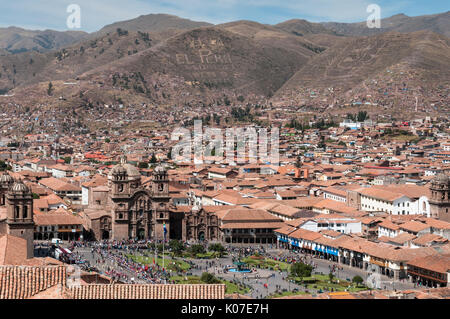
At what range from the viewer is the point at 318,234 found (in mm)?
78188

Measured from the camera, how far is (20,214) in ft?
194

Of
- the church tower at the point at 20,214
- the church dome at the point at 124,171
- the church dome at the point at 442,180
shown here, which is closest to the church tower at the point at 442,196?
the church dome at the point at 442,180

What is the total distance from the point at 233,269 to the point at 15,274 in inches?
1614

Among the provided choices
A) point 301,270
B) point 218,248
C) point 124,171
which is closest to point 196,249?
point 218,248

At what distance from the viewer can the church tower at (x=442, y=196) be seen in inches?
3226

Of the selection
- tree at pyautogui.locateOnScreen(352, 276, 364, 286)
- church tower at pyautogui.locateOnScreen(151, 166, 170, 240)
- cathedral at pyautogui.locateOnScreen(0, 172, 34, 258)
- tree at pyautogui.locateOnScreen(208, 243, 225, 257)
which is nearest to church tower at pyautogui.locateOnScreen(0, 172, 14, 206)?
cathedral at pyautogui.locateOnScreen(0, 172, 34, 258)

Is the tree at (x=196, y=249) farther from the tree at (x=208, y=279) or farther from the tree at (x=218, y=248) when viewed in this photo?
the tree at (x=208, y=279)

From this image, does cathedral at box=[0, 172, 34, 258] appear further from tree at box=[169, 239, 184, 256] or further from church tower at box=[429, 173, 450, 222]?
church tower at box=[429, 173, 450, 222]

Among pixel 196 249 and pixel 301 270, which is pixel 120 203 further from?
pixel 301 270

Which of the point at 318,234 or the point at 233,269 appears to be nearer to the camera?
the point at 233,269

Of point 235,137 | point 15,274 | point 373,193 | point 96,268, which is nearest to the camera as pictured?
point 15,274
